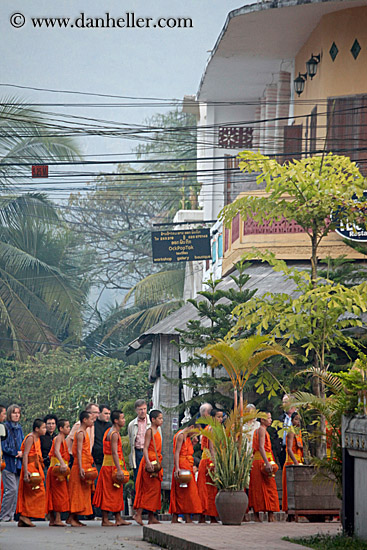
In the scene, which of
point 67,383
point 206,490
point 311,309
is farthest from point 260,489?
point 67,383

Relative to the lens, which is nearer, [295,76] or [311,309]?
[311,309]

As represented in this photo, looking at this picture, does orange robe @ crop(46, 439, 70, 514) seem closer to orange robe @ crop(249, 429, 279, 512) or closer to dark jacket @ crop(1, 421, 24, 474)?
dark jacket @ crop(1, 421, 24, 474)

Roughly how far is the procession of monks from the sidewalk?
5.53 feet

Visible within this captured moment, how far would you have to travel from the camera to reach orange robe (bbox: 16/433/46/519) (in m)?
14.3

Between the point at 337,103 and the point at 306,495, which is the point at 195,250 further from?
the point at 306,495

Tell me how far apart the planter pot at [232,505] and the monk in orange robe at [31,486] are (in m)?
3.07

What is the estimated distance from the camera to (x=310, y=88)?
23234 mm

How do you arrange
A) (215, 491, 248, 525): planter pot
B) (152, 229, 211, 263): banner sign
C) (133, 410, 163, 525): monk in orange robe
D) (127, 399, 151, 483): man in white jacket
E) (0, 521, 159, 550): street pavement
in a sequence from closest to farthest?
(0, 521, 159, 550): street pavement < (215, 491, 248, 525): planter pot < (133, 410, 163, 525): monk in orange robe < (127, 399, 151, 483): man in white jacket < (152, 229, 211, 263): banner sign

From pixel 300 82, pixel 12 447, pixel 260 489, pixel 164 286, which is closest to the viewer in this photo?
pixel 260 489

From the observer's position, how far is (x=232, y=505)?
41.1 ft

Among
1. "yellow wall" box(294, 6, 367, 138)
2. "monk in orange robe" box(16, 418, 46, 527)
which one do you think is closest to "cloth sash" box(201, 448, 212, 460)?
"monk in orange robe" box(16, 418, 46, 527)

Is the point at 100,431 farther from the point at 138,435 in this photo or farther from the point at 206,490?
the point at 206,490

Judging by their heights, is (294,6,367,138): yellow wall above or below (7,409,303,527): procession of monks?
above

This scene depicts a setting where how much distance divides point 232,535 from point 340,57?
523 inches
